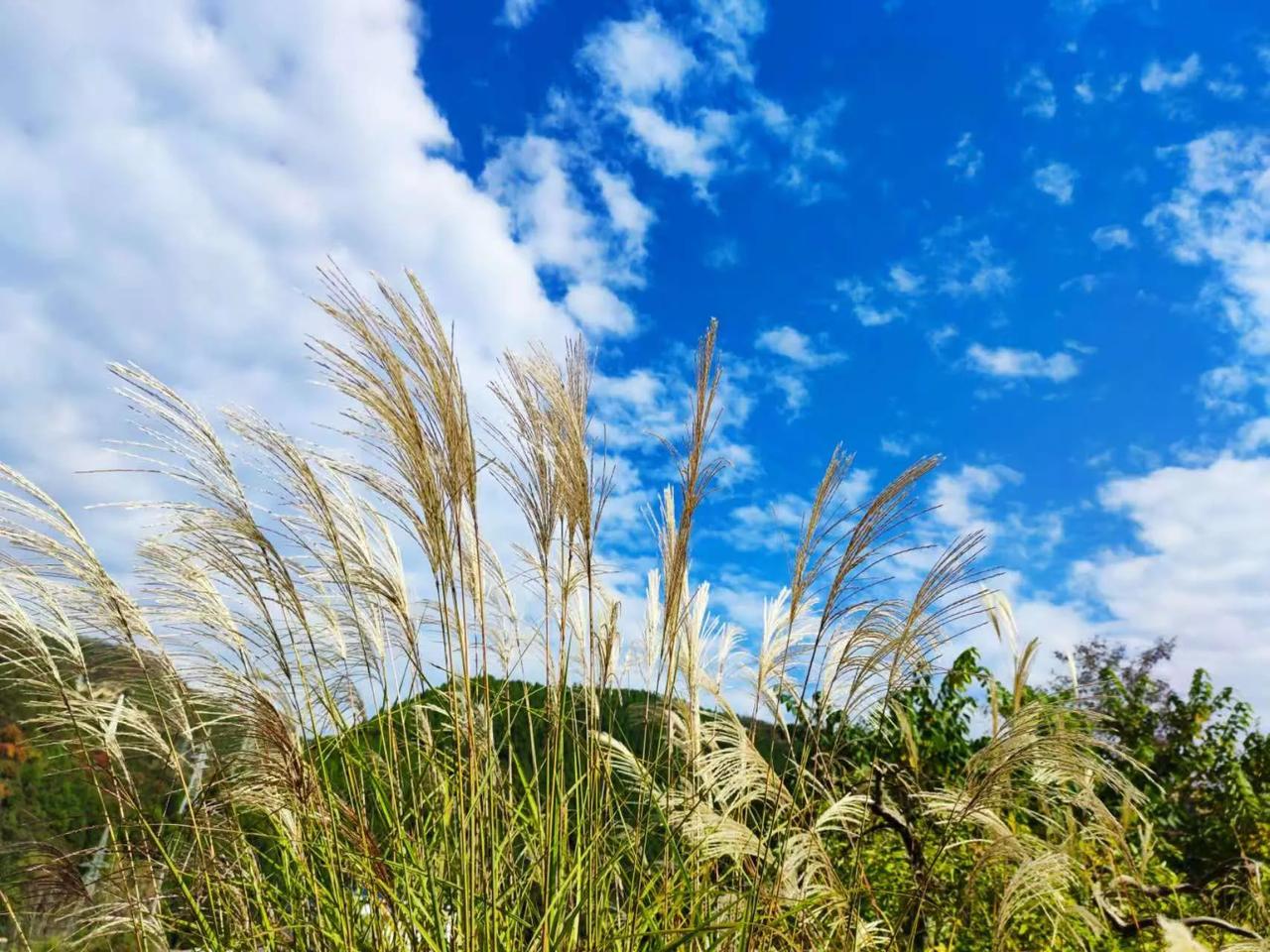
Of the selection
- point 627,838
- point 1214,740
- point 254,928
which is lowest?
point 254,928

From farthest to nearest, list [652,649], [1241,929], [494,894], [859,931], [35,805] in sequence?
[35,805] → [652,649] → [1241,929] → [859,931] → [494,894]

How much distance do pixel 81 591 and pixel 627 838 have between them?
65.9 inches

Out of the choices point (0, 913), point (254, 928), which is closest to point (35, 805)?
point (0, 913)

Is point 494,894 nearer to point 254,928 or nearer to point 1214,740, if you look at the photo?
point 254,928

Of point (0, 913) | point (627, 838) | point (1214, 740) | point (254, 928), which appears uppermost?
point (1214, 740)

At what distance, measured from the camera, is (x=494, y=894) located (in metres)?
2.25

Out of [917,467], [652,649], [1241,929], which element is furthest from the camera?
[652,649]

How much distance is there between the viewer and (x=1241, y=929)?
307 cm

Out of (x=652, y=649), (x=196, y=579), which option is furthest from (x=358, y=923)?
(x=652, y=649)

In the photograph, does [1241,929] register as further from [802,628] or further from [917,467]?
[917,467]

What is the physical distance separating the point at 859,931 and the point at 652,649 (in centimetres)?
114

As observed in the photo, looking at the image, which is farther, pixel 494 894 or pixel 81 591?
pixel 81 591

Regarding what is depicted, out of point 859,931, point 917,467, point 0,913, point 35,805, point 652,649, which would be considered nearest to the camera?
point 917,467

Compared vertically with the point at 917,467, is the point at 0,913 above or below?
below
